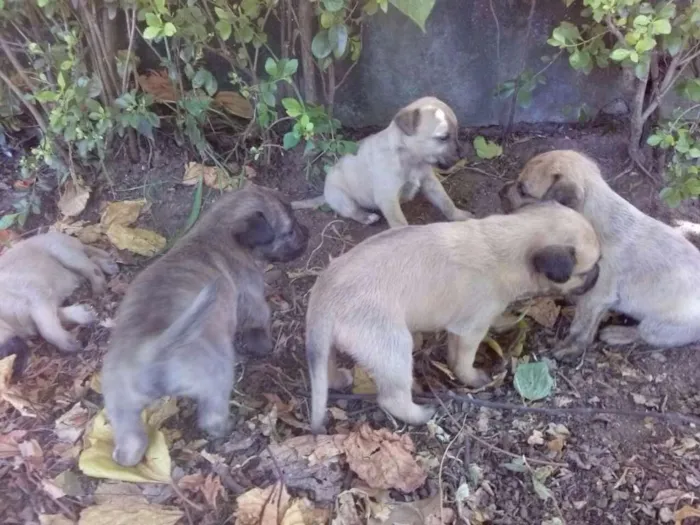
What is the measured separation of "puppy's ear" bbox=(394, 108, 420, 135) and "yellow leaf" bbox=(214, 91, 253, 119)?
1539 mm

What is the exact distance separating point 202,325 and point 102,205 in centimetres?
281

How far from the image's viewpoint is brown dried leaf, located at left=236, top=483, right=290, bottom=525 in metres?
3.77

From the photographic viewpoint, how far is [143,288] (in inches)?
159

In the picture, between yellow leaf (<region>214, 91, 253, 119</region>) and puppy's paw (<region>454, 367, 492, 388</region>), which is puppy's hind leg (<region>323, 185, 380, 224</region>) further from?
puppy's paw (<region>454, 367, 492, 388</region>)

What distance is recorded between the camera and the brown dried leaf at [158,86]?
5.88m

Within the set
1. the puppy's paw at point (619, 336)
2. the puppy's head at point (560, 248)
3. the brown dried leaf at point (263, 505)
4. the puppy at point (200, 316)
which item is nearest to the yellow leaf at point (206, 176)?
the puppy at point (200, 316)

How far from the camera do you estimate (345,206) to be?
584 centimetres

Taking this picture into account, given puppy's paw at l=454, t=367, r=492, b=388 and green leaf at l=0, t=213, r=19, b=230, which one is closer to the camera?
puppy's paw at l=454, t=367, r=492, b=388

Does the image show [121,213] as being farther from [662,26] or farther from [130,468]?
[662,26]

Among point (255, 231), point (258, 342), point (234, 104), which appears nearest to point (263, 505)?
point (258, 342)

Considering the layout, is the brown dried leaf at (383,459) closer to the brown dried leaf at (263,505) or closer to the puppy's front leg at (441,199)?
the brown dried leaf at (263,505)

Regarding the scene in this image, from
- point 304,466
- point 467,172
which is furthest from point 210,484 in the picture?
point 467,172

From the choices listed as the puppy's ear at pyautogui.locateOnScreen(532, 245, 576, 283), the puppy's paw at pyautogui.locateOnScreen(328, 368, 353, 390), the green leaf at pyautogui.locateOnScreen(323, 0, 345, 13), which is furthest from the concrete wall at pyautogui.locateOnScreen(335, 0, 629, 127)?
the puppy's paw at pyautogui.locateOnScreen(328, 368, 353, 390)

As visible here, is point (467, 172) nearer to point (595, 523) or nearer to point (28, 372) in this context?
point (595, 523)
